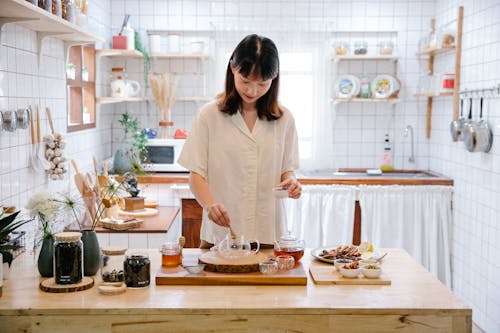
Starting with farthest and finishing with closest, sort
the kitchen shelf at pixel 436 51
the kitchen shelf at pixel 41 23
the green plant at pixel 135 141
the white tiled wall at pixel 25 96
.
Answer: the green plant at pixel 135 141
the kitchen shelf at pixel 436 51
the white tiled wall at pixel 25 96
the kitchen shelf at pixel 41 23

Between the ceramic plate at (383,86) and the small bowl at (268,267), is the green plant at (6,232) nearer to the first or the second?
the small bowl at (268,267)

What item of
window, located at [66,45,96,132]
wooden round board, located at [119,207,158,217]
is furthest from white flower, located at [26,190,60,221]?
window, located at [66,45,96,132]

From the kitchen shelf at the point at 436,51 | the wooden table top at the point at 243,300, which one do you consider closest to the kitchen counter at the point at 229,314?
the wooden table top at the point at 243,300

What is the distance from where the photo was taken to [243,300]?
2.05 m

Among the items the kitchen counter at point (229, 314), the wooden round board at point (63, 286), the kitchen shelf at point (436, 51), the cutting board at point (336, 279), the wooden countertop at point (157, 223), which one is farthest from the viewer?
the kitchen shelf at point (436, 51)

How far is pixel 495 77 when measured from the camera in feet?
12.8

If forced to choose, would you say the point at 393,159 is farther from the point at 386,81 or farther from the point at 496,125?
the point at 496,125

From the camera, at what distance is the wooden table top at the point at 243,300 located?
6.50 feet

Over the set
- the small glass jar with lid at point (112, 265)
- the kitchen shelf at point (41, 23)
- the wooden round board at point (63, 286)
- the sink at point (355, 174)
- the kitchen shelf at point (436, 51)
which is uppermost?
the kitchen shelf at point (436, 51)

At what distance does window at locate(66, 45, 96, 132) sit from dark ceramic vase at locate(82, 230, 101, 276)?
189 cm

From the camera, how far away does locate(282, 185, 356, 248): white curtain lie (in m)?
4.63

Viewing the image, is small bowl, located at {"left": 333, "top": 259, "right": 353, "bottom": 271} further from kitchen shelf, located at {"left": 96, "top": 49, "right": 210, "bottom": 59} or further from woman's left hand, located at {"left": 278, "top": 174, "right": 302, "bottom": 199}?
kitchen shelf, located at {"left": 96, "top": 49, "right": 210, "bottom": 59}

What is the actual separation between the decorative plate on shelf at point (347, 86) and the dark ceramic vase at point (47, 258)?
131 inches

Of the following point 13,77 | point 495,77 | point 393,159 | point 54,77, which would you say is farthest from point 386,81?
point 13,77
